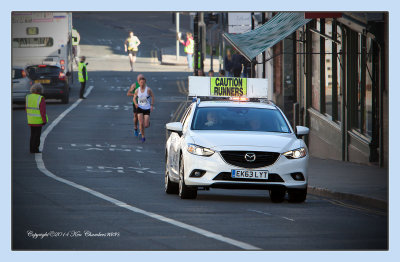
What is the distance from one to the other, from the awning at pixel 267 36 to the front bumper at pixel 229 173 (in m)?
7.97

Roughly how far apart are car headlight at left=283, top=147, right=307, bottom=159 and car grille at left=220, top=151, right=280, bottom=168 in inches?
8.5

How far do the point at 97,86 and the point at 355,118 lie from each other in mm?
26763

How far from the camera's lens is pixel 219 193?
18.9 m

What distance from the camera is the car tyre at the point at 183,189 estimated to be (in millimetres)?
17000

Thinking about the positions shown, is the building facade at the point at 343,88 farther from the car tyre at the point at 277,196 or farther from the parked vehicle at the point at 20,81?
the parked vehicle at the point at 20,81

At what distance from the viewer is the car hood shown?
16.4 metres

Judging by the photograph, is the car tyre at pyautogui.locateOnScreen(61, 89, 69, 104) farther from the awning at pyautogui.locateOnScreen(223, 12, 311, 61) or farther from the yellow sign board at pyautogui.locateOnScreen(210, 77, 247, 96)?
the yellow sign board at pyautogui.locateOnScreen(210, 77, 247, 96)

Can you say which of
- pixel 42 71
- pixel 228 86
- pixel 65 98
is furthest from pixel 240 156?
pixel 65 98

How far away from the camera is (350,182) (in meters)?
19.8

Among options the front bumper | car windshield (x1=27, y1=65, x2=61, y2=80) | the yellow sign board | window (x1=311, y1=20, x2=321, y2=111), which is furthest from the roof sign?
car windshield (x1=27, y1=65, x2=61, y2=80)

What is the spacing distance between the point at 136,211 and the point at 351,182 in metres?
5.54

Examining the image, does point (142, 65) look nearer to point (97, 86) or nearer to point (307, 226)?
point (97, 86)

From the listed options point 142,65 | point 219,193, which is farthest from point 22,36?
point 219,193

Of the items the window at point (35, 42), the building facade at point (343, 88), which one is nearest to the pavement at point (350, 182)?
the building facade at point (343, 88)
